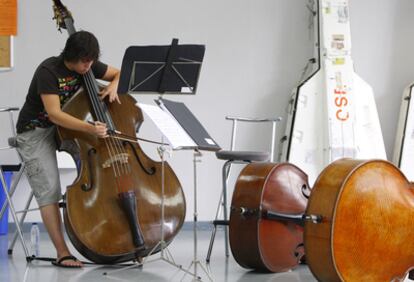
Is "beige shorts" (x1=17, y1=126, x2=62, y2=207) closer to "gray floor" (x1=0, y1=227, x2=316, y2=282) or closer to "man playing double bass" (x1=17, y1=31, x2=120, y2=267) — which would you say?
"man playing double bass" (x1=17, y1=31, x2=120, y2=267)

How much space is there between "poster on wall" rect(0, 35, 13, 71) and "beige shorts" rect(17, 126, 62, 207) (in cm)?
170

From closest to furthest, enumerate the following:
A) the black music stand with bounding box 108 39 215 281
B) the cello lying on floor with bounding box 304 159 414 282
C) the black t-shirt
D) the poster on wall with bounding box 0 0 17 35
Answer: the cello lying on floor with bounding box 304 159 414 282 < the black music stand with bounding box 108 39 215 281 < the black t-shirt < the poster on wall with bounding box 0 0 17 35

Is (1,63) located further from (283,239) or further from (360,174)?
(360,174)

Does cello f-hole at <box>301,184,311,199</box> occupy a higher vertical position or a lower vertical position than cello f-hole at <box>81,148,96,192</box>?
lower

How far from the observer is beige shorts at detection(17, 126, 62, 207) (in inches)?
147

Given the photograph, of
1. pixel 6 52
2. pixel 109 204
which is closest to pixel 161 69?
pixel 109 204

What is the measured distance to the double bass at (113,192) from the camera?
338cm

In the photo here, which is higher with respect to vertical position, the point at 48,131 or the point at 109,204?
the point at 48,131

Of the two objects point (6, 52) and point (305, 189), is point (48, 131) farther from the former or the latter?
point (6, 52)

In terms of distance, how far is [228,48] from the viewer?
224 inches

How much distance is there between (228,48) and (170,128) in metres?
2.84

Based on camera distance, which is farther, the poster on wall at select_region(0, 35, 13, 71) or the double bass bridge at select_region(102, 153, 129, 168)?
the poster on wall at select_region(0, 35, 13, 71)

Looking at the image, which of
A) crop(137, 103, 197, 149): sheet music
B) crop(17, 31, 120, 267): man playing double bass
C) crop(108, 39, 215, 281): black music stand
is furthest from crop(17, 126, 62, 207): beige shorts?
crop(137, 103, 197, 149): sheet music

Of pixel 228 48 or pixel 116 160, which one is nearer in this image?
pixel 116 160
